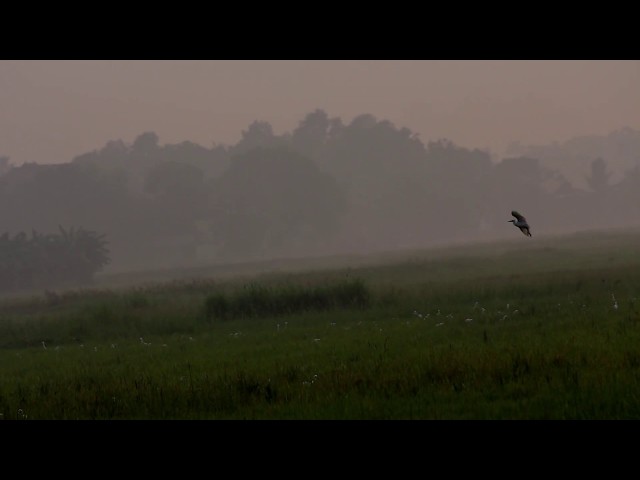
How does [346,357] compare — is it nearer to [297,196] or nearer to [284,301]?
[284,301]

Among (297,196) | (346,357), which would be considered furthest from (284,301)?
(297,196)

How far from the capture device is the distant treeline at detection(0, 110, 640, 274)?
100 meters

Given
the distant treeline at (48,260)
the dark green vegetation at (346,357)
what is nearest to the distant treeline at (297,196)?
the distant treeline at (48,260)

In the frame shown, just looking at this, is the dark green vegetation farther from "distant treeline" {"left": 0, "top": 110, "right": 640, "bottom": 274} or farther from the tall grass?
"distant treeline" {"left": 0, "top": 110, "right": 640, "bottom": 274}

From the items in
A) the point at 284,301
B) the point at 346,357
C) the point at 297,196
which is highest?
the point at 297,196

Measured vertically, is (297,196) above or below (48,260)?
above

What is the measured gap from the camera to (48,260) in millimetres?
73375

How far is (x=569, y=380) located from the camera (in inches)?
354

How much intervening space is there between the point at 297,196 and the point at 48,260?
40.7 metres
